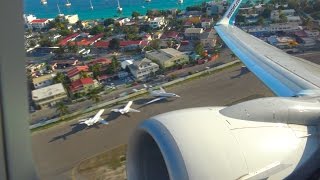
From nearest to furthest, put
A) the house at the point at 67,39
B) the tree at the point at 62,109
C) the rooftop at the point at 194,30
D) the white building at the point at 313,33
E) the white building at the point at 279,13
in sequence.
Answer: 1. the tree at the point at 62,109
2. the white building at the point at 313,33
3. the rooftop at the point at 194,30
4. the house at the point at 67,39
5. the white building at the point at 279,13

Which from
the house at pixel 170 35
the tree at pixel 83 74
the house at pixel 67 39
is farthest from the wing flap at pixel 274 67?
the house at pixel 67 39

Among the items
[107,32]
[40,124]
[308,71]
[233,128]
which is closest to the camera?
[233,128]

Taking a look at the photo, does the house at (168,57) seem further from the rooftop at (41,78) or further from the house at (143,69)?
the rooftop at (41,78)

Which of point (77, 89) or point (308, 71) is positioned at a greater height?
point (308, 71)

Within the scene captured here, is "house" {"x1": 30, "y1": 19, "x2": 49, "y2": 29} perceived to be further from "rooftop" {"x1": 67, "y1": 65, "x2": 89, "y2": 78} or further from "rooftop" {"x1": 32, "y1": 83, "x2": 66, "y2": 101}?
"rooftop" {"x1": 32, "y1": 83, "x2": 66, "y2": 101}

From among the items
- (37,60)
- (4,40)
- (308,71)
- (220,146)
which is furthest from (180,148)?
(37,60)

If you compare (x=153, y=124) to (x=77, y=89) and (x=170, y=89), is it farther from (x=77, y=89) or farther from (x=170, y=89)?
(x=77, y=89)

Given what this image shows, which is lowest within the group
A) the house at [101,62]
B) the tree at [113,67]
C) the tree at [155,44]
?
the tree at [113,67]
